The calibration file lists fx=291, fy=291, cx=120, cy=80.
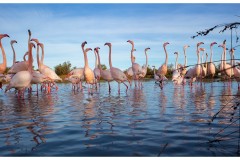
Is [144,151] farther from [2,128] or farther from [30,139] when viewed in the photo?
[2,128]

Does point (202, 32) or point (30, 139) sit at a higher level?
point (202, 32)

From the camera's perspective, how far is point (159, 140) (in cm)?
457

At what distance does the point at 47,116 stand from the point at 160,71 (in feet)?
54.2

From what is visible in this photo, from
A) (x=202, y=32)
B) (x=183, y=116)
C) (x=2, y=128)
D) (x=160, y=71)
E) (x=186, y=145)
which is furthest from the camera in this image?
(x=160, y=71)

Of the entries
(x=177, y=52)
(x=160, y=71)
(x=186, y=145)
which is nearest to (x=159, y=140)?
(x=186, y=145)

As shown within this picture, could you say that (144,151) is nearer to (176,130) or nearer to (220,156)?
(220,156)

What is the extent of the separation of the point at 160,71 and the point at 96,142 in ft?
61.9

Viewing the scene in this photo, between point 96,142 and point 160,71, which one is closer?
point 96,142

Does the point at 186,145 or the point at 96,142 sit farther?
the point at 96,142

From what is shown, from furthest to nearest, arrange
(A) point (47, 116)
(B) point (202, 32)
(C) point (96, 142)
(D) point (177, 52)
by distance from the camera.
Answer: (D) point (177, 52) < (A) point (47, 116) < (C) point (96, 142) < (B) point (202, 32)

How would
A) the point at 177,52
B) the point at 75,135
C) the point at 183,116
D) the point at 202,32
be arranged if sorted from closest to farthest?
1. the point at 202,32
2. the point at 75,135
3. the point at 183,116
4. the point at 177,52

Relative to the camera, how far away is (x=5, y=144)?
14.8ft

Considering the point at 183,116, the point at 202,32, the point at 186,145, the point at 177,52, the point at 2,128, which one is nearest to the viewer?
the point at 202,32

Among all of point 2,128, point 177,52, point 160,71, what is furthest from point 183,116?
point 177,52
